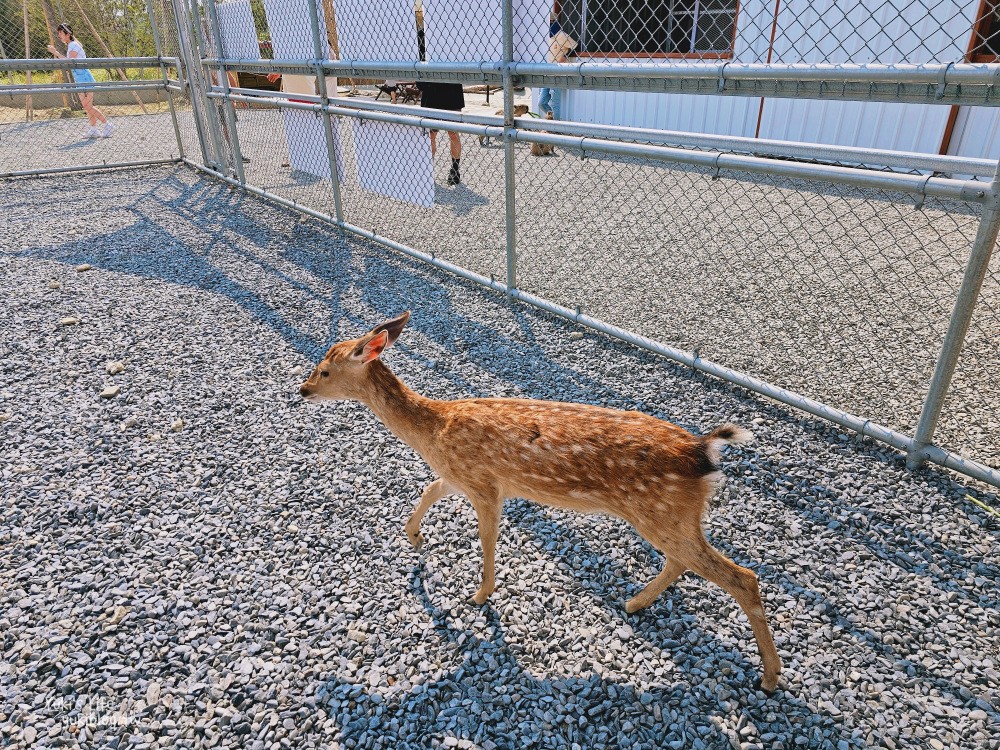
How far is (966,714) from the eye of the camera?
2.18 meters

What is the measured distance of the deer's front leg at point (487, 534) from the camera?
262 centimetres

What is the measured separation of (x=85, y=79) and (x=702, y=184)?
1281 cm

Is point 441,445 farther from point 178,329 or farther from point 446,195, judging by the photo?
point 446,195

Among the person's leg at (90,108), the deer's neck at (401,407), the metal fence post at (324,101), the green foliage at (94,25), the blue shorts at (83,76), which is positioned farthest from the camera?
the green foliage at (94,25)

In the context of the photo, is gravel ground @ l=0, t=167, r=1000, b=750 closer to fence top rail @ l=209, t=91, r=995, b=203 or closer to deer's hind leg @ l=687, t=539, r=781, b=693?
deer's hind leg @ l=687, t=539, r=781, b=693

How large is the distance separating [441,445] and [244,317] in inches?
134

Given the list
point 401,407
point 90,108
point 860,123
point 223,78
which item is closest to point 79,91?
point 223,78

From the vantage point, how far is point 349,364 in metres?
2.95

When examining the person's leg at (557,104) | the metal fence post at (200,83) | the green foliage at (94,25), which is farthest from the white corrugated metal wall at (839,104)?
the green foliage at (94,25)

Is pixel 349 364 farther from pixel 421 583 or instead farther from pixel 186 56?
pixel 186 56

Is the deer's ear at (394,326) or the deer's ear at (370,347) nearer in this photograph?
the deer's ear at (370,347)

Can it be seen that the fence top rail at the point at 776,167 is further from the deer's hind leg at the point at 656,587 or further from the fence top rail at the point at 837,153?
the deer's hind leg at the point at 656,587

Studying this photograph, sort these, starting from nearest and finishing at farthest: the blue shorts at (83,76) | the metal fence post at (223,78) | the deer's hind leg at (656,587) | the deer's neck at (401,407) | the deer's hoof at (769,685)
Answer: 1. the deer's hoof at (769,685)
2. the deer's hind leg at (656,587)
3. the deer's neck at (401,407)
4. the metal fence post at (223,78)
5. the blue shorts at (83,76)

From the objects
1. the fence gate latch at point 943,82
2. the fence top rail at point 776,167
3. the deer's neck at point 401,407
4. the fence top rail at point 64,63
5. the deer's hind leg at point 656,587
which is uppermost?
the fence gate latch at point 943,82
